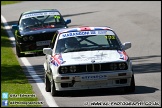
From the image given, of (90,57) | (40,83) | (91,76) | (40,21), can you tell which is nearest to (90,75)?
(91,76)

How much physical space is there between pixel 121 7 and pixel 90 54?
34207 mm

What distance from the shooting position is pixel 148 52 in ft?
79.3

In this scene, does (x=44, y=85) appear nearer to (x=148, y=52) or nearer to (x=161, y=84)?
(x=161, y=84)

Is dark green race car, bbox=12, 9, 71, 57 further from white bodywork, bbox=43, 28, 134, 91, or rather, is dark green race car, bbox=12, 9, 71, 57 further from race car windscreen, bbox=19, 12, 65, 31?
white bodywork, bbox=43, 28, 134, 91

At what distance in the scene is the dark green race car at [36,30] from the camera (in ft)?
81.1

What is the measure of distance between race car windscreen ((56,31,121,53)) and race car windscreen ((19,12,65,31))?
10048mm

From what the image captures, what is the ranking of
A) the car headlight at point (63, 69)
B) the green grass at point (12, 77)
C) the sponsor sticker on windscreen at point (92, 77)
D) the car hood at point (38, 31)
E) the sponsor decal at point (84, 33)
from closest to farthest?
the sponsor sticker on windscreen at point (92, 77)
the car headlight at point (63, 69)
the green grass at point (12, 77)
the sponsor decal at point (84, 33)
the car hood at point (38, 31)

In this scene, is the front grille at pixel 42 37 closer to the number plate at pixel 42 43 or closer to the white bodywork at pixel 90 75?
the number plate at pixel 42 43

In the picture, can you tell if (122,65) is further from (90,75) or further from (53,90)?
(53,90)

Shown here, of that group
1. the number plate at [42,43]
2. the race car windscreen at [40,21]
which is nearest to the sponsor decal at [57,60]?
the number plate at [42,43]

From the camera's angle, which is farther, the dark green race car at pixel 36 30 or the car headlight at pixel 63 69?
the dark green race car at pixel 36 30

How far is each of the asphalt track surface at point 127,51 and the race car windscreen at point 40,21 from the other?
5.58 feet

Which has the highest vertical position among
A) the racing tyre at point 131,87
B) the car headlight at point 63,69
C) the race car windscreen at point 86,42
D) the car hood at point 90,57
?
the race car windscreen at point 86,42

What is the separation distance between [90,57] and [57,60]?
72cm
